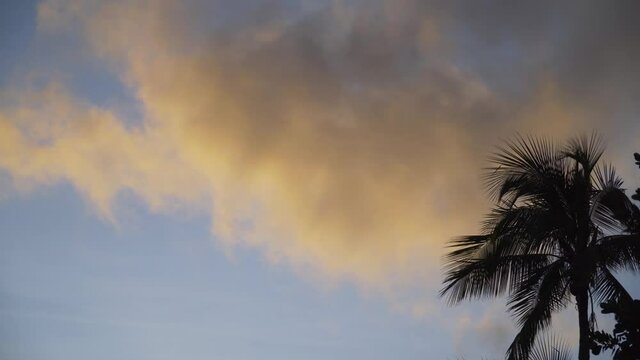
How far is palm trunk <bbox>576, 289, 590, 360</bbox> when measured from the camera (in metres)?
13.4

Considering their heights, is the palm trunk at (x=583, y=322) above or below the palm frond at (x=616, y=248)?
below

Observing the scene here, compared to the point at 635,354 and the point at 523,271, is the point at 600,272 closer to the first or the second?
the point at 523,271

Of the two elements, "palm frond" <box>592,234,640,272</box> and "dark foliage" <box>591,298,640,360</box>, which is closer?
"dark foliage" <box>591,298,640,360</box>

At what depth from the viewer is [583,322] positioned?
1389 centimetres

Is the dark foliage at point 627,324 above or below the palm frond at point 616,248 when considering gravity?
below

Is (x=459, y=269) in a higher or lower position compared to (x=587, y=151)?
lower

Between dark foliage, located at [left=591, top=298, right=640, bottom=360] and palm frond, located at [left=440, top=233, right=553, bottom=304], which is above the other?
palm frond, located at [left=440, top=233, right=553, bottom=304]

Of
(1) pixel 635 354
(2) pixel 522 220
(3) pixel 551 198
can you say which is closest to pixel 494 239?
(2) pixel 522 220

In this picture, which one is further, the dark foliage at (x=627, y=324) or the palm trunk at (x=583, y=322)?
the palm trunk at (x=583, y=322)

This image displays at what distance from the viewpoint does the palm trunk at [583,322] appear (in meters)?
13.4

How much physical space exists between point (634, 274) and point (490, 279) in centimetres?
355

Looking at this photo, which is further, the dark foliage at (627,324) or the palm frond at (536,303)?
the palm frond at (536,303)

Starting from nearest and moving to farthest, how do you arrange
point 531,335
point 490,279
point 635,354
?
1. point 635,354
2. point 531,335
3. point 490,279

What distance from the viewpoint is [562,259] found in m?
14.5
